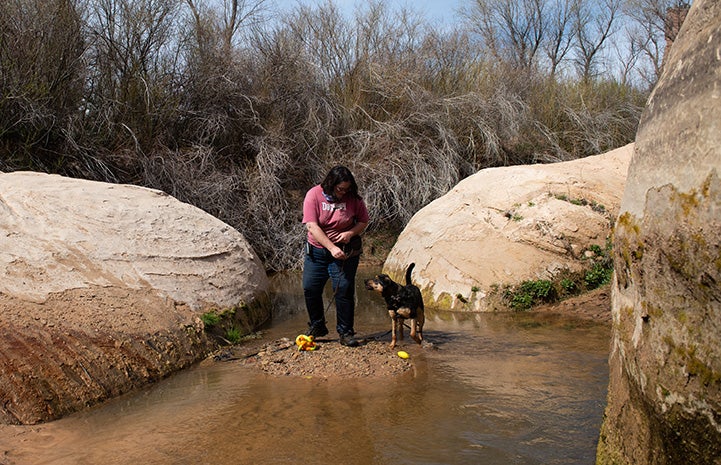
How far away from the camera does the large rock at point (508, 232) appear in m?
9.77

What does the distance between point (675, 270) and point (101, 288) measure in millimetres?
5520

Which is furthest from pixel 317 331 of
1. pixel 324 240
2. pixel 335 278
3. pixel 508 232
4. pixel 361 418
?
pixel 508 232

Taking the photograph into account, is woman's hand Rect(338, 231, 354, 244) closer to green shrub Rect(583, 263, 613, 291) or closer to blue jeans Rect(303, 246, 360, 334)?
blue jeans Rect(303, 246, 360, 334)

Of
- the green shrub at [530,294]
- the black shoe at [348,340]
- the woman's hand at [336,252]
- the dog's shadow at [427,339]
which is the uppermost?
the woman's hand at [336,252]

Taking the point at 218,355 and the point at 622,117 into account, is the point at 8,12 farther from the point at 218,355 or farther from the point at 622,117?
the point at 622,117

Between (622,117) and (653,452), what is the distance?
16.4 m

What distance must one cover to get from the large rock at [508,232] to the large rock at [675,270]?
19.2 feet

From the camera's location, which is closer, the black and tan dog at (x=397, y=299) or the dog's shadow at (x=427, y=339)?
the black and tan dog at (x=397, y=299)

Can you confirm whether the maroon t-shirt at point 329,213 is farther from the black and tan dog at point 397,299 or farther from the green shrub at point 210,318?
the green shrub at point 210,318

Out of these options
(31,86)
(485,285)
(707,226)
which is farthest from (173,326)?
(31,86)

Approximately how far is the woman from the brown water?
3.19ft

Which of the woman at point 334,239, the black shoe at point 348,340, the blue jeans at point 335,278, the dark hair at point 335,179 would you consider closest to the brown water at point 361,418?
the black shoe at point 348,340

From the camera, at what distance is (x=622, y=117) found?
18.2m

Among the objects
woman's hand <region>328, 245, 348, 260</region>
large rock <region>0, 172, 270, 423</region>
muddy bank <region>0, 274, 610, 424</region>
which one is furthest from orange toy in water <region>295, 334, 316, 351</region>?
large rock <region>0, 172, 270, 423</region>
